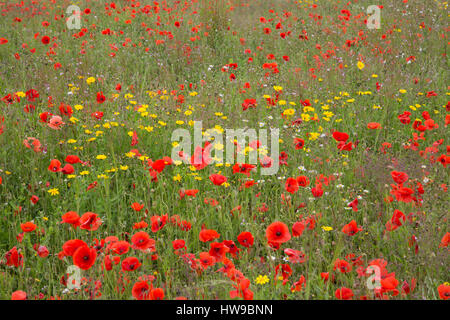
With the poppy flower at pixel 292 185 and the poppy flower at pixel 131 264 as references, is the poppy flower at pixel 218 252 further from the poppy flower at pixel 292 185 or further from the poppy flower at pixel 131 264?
the poppy flower at pixel 292 185

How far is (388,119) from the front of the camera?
13.6ft

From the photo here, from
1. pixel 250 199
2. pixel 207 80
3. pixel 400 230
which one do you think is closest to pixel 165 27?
pixel 207 80

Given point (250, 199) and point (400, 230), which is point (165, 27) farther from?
point (400, 230)

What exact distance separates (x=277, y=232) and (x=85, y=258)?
0.82 m

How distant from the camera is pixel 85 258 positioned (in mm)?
1710

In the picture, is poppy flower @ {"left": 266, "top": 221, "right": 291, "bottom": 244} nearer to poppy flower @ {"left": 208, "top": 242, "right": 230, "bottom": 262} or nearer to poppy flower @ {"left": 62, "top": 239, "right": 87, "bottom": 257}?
poppy flower @ {"left": 208, "top": 242, "right": 230, "bottom": 262}

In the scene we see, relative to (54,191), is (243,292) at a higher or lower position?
lower

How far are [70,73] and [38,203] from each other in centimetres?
232

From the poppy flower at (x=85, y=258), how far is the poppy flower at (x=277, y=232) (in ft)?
2.44

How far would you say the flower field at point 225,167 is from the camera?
2.02 meters

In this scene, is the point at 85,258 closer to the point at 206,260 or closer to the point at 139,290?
the point at 139,290

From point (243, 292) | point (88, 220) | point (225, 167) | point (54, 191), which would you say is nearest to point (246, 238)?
point (243, 292)

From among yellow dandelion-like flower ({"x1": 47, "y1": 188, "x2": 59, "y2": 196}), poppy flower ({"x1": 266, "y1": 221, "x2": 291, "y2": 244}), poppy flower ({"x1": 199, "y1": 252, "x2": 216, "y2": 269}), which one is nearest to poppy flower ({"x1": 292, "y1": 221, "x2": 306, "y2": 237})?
poppy flower ({"x1": 266, "y1": 221, "x2": 291, "y2": 244})

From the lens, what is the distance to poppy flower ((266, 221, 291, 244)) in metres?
1.90
